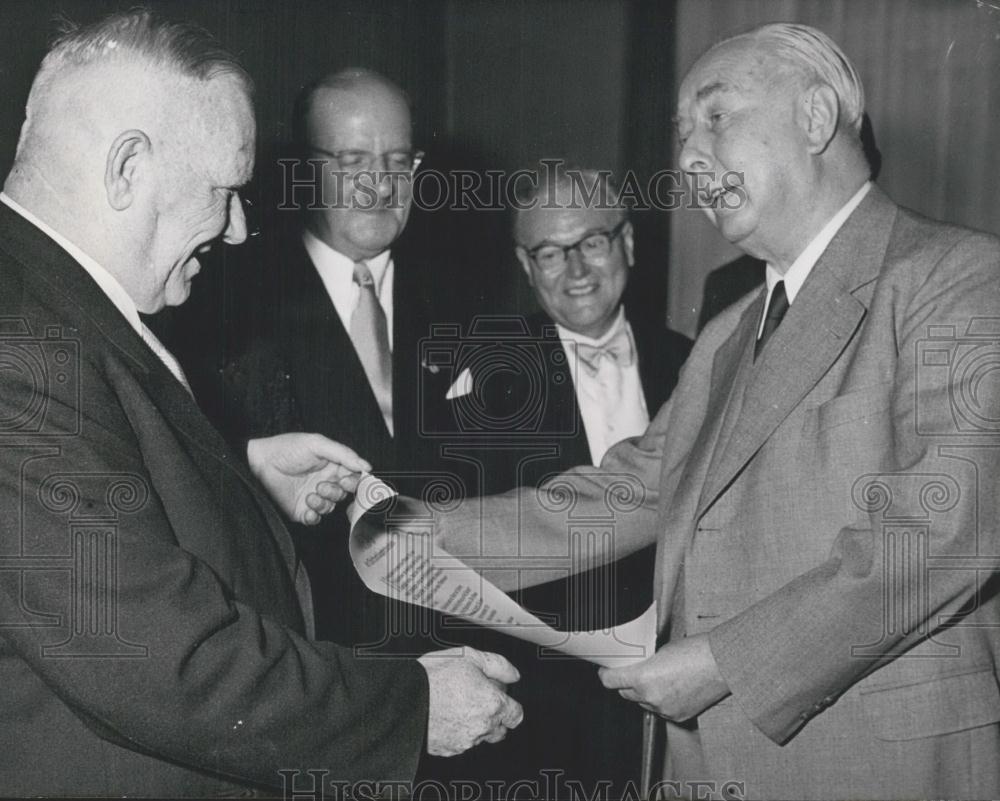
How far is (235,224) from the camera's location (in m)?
1.90

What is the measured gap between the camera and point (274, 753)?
171 centimetres

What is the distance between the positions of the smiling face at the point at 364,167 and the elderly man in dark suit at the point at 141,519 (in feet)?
0.72

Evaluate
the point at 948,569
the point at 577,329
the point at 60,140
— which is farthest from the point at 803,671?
the point at 60,140

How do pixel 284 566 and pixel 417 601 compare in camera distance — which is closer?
pixel 284 566

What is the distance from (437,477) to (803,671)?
2.33 ft

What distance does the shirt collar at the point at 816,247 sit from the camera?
192cm

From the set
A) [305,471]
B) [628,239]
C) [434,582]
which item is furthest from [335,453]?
[628,239]

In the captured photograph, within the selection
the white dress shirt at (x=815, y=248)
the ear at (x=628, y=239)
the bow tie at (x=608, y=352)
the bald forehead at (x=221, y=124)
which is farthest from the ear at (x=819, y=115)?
the bald forehead at (x=221, y=124)

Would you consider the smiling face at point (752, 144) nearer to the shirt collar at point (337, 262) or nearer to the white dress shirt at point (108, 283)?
the shirt collar at point (337, 262)

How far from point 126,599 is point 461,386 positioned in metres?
0.71

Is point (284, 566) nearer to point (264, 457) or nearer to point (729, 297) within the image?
point (264, 457)

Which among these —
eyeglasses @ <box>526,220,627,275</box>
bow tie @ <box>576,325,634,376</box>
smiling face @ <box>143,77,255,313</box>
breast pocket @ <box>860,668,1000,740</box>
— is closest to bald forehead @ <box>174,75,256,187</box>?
smiling face @ <box>143,77,255,313</box>

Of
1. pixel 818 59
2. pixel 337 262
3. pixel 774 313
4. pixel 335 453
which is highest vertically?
pixel 818 59

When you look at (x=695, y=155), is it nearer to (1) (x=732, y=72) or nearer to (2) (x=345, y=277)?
(1) (x=732, y=72)
